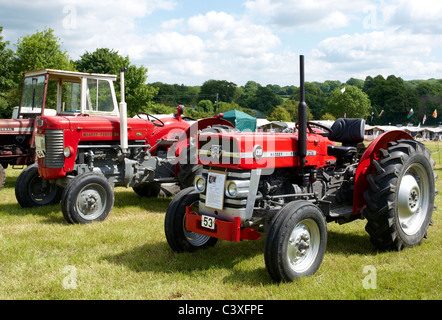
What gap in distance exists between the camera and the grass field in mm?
3520

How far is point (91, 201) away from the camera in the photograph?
616cm

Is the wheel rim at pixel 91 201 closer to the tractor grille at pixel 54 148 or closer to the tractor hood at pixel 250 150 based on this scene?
the tractor grille at pixel 54 148

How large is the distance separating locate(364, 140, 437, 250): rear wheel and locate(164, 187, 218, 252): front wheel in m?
1.90

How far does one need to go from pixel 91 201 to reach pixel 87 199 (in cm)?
7

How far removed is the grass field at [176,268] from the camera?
3.52m

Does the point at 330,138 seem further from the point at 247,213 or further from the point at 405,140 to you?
the point at 247,213

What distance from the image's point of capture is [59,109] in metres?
7.87

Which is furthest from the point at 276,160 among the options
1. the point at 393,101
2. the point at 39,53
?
A: the point at 393,101

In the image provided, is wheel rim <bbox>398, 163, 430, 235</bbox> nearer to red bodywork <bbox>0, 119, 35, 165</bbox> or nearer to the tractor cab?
the tractor cab

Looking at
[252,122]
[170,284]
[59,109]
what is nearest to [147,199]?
[59,109]

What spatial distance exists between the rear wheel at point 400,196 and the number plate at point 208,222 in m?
1.73

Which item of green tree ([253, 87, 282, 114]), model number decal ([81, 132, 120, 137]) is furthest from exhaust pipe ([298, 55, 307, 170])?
green tree ([253, 87, 282, 114])

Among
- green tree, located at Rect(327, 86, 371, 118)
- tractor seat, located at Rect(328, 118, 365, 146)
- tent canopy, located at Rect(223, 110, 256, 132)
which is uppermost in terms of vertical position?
green tree, located at Rect(327, 86, 371, 118)
